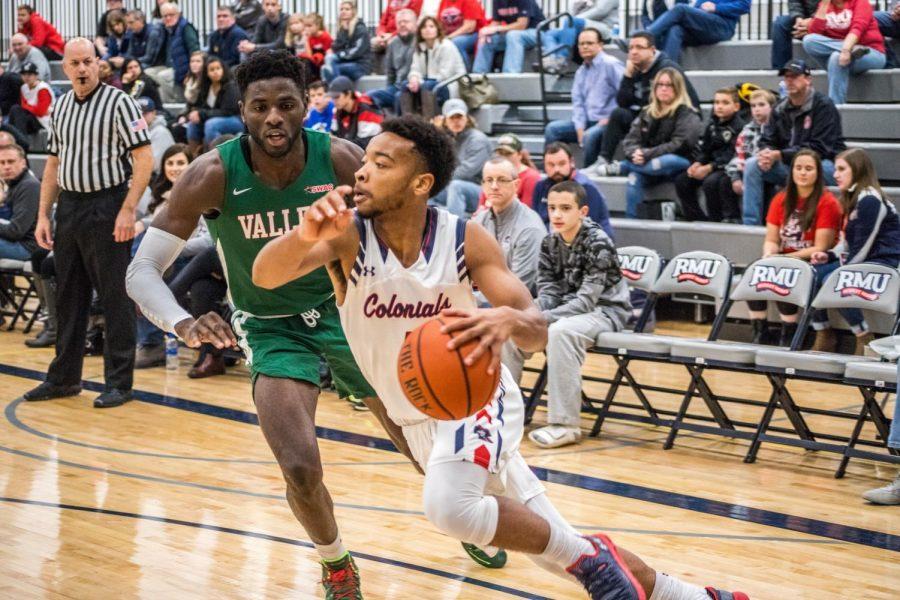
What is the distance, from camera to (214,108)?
1355 centimetres

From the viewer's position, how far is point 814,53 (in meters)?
10.7

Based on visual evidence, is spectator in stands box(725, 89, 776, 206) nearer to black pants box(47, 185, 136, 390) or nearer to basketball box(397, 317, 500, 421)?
black pants box(47, 185, 136, 390)

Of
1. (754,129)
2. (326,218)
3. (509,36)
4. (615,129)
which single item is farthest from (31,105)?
(326,218)

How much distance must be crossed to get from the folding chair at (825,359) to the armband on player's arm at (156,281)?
11.5 feet

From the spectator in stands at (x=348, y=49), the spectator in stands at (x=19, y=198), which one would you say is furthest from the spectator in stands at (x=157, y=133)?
the spectator in stands at (x=348, y=49)

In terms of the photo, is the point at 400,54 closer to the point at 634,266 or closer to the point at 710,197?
the point at 710,197

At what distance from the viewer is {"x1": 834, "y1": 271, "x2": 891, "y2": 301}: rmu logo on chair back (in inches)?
263

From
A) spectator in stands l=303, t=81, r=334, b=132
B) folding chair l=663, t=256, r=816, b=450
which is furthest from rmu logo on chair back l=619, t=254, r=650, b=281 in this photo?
spectator in stands l=303, t=81, r=334, b=132

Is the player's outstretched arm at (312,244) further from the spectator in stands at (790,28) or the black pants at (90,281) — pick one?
the spectator in stands at (790,28)

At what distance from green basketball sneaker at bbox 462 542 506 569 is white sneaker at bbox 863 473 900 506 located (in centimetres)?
204

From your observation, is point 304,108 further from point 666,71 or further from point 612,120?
point 612,120

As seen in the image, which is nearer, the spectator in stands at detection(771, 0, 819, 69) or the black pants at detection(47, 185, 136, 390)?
the black pants at detection(47, 185, 136, 390)

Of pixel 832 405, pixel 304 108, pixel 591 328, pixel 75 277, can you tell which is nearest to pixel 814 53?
pixel 832 405

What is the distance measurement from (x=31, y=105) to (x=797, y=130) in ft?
35.9
